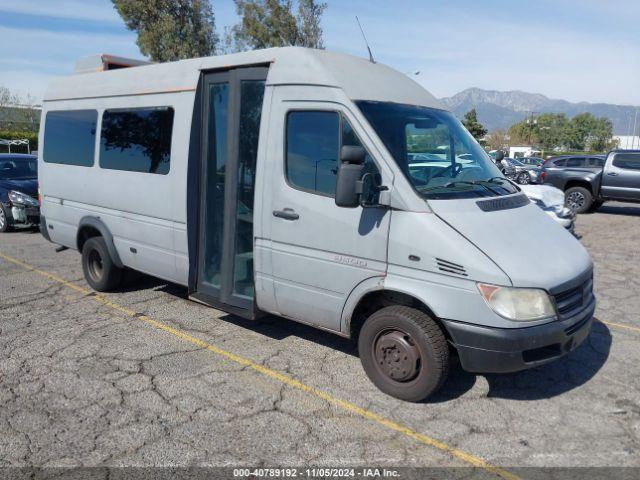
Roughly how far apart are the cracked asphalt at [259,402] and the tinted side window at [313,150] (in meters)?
1.57

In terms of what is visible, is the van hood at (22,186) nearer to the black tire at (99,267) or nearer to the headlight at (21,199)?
the headlight at (21,199)

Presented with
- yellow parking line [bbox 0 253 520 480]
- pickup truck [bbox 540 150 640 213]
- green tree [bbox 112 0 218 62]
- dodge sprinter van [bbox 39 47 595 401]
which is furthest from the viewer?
green tree [bbox 112 0 218 62]

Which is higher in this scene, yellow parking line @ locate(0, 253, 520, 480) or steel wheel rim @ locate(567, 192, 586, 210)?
steel wheel rim @ locate(567, 192, 586, 210)

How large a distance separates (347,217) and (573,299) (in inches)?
68.3

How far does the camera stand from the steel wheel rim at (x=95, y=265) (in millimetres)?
6719

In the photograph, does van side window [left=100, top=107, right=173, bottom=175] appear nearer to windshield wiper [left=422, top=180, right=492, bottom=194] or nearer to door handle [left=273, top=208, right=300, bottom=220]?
door handle [left=273, top=208, right=300, bottom=220]

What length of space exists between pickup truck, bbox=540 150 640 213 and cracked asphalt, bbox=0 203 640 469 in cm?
1013

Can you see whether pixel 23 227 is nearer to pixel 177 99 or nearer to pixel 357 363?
pixel 177 99

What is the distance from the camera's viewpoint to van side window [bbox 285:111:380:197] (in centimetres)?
416

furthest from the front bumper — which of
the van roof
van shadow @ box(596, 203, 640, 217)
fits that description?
van shadow @ box(596, 203, 640, 217)

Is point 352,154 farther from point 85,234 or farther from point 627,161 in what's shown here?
point 627,161

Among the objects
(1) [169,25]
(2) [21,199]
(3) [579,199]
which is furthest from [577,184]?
(1) [169,25]

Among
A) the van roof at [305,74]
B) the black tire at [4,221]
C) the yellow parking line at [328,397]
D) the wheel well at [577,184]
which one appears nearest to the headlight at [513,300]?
the yellow parking line at [328,397]

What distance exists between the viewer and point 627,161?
14.8 meters
